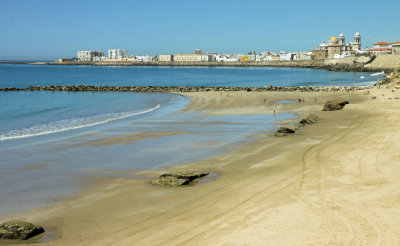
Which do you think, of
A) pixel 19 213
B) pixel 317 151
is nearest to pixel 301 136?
pixel 317 151

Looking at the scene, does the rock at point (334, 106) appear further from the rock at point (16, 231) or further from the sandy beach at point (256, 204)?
the rock at point (16, 231)

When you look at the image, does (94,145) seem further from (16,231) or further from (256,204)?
(256,204)

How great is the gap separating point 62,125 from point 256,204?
20722mm

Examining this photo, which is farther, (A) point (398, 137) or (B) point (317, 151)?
(A) point (398, 137)

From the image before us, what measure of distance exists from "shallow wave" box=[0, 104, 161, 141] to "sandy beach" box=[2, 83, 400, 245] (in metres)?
12.6

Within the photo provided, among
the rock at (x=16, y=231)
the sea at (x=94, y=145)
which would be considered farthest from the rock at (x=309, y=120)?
the rock at (x=16, y=231)

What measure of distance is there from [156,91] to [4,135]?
37468 mm

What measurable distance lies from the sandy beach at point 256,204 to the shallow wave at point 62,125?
1262 centimetres

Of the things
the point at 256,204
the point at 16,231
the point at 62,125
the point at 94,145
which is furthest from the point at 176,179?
the point at 62,125

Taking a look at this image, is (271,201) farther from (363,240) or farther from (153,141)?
→ (153,141)

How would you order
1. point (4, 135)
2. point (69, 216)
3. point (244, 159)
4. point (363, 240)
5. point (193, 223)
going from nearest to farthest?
point (363, 240)
point (193, 223)
point (69, 216)
point (244, 159)
point (4, 135)

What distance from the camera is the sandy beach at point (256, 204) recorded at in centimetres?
873

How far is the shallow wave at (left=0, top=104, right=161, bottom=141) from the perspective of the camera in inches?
962

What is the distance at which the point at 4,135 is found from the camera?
24.5 metres
